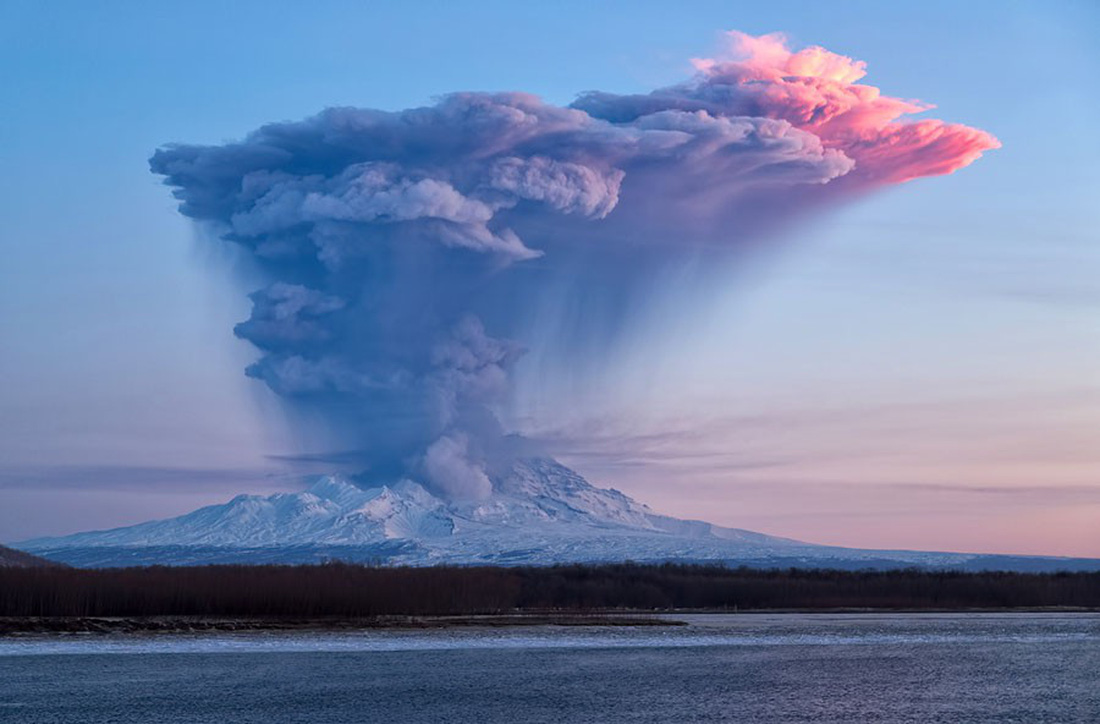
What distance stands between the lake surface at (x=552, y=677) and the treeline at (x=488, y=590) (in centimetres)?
1056

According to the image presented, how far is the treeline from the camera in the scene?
234 feet

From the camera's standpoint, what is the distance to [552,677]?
4419 cm

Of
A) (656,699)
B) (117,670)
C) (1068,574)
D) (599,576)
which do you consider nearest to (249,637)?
(117,670)

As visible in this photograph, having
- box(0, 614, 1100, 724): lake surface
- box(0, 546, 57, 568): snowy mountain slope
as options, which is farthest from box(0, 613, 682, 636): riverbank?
box(0, 546, 57, 568): snowy mountain slope

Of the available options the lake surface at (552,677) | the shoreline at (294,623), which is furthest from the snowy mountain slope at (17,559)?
the lake surface at (552,677)

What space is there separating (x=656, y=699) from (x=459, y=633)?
29778 mm

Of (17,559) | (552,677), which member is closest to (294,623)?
(552,677)

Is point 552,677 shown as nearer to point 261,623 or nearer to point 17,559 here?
point 261,623

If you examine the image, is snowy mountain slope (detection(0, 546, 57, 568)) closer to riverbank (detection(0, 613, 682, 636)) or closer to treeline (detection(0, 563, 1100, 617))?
treeline (detection(0, 563, 1100, 617))

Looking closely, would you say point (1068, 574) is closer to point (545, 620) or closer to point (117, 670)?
point (545, 620)

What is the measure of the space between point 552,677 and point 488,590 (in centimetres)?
4749

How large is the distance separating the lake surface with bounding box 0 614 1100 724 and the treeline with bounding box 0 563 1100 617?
10.6 m

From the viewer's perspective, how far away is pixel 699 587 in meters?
107

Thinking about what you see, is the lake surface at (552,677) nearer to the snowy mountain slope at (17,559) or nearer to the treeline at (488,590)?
the treeline at (488,590)
